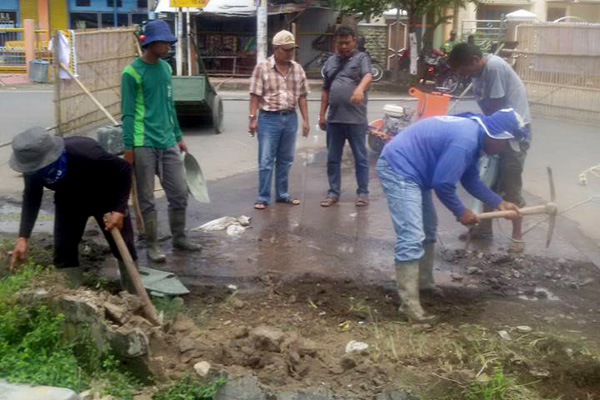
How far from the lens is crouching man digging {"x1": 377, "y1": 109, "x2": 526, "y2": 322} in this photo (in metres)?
4.87

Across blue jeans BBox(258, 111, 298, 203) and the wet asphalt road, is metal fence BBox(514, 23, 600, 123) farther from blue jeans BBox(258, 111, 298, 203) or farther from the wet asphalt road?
blue jeans BBox(258, 111, 298, 203)

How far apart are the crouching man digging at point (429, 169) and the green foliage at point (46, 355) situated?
1.94 meters

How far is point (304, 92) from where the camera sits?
26.5ft

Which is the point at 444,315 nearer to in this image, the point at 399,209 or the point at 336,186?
the point at 399,209

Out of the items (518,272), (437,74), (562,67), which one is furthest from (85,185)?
(437,74)

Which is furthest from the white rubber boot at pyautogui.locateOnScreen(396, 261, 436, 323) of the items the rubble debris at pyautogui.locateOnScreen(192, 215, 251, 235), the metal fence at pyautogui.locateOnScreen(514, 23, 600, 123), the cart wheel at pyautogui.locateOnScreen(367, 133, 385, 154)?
the metal fence at pyautogui.locateOnScreen(514, 23, 600, 123)

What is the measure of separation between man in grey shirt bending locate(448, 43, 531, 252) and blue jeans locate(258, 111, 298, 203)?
6.48ft

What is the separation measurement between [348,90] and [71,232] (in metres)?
3.69

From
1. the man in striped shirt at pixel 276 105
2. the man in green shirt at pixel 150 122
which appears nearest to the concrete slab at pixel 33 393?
the man in green shirt at pixel 150 122

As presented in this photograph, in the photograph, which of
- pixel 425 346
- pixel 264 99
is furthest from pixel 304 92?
pixel 425 346

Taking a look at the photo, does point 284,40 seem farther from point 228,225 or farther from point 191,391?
point 191,391

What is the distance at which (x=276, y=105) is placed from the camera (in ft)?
25.9

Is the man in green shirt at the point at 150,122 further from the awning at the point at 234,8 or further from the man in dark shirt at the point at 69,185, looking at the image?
the awning at the point at 234,8

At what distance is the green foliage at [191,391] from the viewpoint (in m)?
4.02
